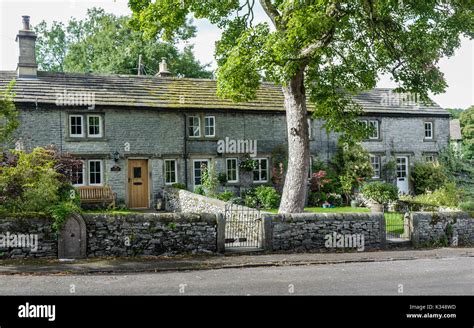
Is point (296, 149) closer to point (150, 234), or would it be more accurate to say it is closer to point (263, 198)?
point (150, 234)

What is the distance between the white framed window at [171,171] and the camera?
2503cm

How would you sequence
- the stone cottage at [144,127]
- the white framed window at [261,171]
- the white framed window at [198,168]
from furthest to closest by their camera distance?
the white framed window at [261,171]
the white framed window at [198,168]
the stone cottage at [144,127]

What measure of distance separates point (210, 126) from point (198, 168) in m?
2.36

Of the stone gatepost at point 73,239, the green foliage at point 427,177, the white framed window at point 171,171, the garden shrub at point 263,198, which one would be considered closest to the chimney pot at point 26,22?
the white framed window at point 171,171

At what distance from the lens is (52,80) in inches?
962

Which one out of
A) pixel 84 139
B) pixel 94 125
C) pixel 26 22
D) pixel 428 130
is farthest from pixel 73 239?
pixel 428 130

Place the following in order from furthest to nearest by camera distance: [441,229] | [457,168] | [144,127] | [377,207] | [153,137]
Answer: [457,168]
[153,137]
[144,127]
[377,207]
[441,229]

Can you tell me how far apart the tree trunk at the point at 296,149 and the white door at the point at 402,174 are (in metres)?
15.0

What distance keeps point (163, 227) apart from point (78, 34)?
47.5m

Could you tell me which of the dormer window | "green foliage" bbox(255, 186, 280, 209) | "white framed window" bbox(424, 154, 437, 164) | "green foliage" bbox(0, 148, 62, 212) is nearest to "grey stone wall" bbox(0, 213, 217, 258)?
"green foliage" bbox(0, 148, 62, 212)

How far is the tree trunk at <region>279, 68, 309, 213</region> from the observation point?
17.1m

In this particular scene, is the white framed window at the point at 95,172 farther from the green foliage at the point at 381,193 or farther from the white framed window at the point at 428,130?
the white framed window at the point at 428,130

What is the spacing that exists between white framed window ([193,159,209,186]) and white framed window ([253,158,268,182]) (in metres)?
2.85

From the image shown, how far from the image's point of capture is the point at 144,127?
24547 millimetres
